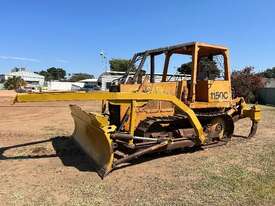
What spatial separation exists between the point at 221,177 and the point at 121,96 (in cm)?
230

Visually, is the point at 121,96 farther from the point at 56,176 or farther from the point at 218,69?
the point at 218,69

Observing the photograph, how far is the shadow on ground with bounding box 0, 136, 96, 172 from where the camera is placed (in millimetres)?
7475

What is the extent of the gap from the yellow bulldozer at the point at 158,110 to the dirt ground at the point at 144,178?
1.12 ft

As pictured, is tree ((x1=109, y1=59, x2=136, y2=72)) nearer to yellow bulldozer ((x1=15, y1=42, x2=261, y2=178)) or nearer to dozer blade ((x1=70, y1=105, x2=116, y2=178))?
yellow bulldozer ((x1=15, y1=42, x2=261, y2=178))

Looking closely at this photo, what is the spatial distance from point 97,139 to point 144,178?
1449 millimetres

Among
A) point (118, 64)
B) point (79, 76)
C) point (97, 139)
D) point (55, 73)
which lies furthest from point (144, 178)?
point (55, 73)

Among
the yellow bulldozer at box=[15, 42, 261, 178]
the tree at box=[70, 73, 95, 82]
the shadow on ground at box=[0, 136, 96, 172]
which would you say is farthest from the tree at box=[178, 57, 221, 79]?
the tree at box=[70, 73, 95, 82]

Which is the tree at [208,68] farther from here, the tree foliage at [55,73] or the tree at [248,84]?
the tree foliage at [55,73]

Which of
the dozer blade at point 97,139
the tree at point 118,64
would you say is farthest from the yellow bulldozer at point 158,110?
the tree at point 118,64

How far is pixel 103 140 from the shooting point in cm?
703

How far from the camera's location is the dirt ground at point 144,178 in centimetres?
550

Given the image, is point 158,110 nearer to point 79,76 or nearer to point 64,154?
point 64,154

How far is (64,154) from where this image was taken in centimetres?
841

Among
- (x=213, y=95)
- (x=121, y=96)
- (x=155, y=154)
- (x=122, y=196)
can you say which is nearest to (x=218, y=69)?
(x=213, y=95)
